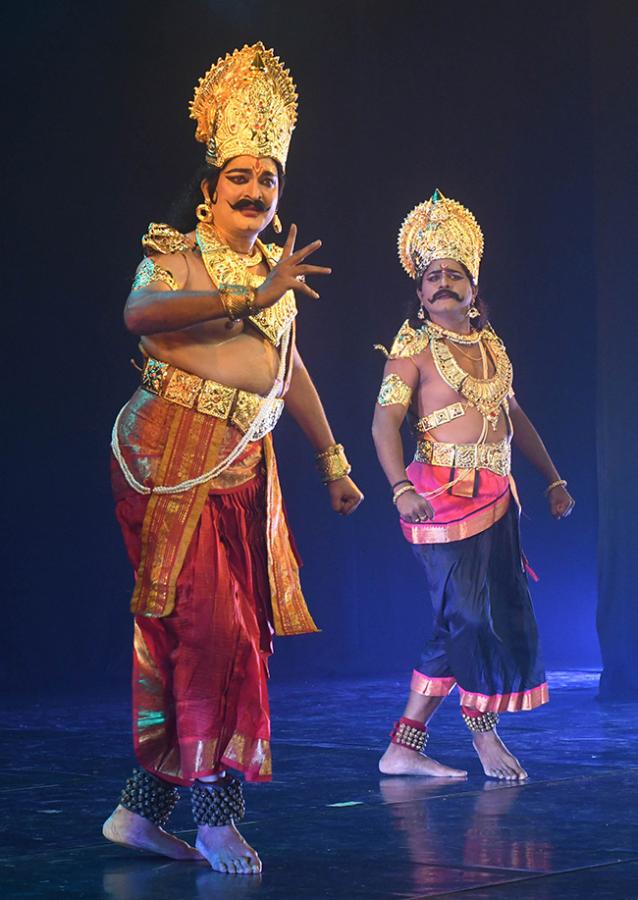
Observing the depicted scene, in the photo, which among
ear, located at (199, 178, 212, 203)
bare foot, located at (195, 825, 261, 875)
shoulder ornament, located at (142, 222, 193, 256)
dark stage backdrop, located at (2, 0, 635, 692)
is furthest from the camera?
dark stage backdrop, located at (2, 0, 635, 692)

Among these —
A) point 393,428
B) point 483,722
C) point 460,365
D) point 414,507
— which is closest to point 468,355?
point 460,365

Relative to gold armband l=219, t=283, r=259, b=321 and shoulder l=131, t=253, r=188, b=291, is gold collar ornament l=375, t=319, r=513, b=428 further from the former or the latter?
gold armband l=219, t=283, r=259, b=321

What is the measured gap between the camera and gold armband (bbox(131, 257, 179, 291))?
291 centimetres

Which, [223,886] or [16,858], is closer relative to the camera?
[223,886]

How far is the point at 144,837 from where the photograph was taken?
9.40ft

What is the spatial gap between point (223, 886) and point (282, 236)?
188 inches

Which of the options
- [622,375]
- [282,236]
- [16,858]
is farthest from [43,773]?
[282,236]

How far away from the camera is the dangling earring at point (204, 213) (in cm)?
308

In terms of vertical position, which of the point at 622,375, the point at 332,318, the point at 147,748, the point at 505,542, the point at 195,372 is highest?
the point at 332,318

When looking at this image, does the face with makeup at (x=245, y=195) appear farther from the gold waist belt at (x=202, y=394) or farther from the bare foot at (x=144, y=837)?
the bare foot at (x=144, y=837)

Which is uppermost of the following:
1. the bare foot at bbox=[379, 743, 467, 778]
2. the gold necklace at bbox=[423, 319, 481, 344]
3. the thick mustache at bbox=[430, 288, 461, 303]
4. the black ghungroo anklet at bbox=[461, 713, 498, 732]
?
the thick mustache at bbox=[430, 288, 461, 303]

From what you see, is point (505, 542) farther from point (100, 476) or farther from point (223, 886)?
point (100, 476)

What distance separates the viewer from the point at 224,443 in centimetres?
295

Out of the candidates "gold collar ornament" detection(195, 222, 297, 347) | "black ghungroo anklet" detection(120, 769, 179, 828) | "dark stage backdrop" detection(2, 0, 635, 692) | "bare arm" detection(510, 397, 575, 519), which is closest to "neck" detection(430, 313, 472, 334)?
"bare arm" detection(510, 397, 575, 519)
